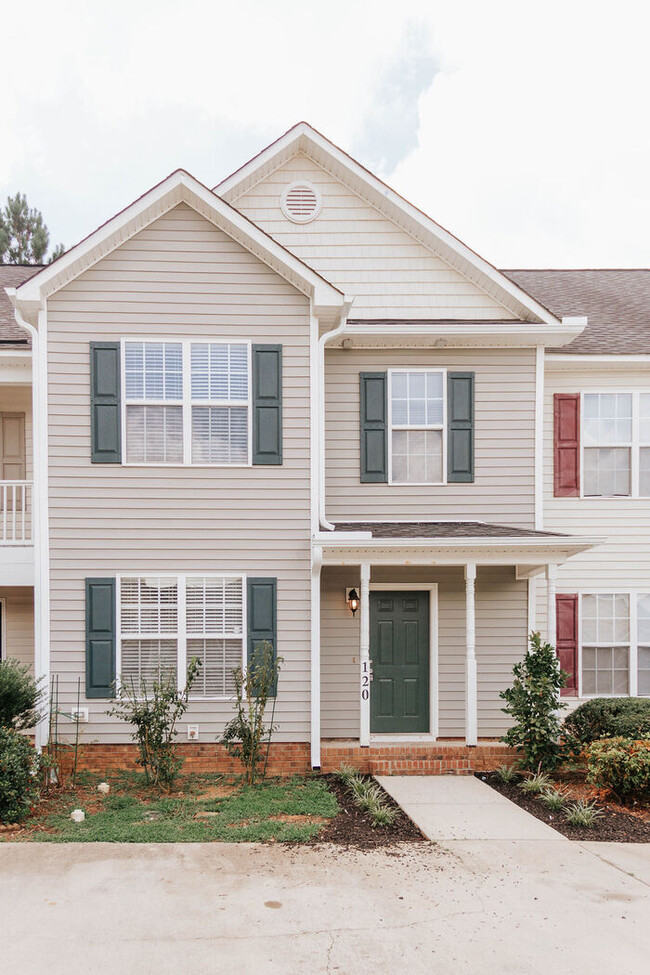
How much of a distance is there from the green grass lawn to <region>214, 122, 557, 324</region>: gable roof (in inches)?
260

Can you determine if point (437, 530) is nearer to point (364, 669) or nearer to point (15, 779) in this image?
point (364, 669)

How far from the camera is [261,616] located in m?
8.87

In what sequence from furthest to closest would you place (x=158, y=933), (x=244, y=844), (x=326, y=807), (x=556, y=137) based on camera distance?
(x=556, y=137) < (x=326, y=807) < (x=244, y=844) < (x=158, y=933)

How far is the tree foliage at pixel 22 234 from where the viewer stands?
1090 inches

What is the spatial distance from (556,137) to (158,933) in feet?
101

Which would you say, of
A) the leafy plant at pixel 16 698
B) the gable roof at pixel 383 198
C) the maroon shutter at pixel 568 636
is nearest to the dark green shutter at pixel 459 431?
the gable roof at pixel 383 198

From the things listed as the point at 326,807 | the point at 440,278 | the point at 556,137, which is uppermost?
the point at 556,137

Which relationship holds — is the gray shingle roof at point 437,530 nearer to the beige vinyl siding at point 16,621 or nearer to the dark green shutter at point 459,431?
the dark green shutter at point 459,431

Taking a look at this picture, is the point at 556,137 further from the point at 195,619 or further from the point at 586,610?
the point at 195,619

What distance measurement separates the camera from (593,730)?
8.85 m

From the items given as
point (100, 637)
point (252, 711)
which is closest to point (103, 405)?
point (100, 637)

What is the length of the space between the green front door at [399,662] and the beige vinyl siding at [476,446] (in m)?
1.21

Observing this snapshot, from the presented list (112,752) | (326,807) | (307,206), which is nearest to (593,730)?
(326,807)

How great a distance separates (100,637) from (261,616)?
1.89 m
